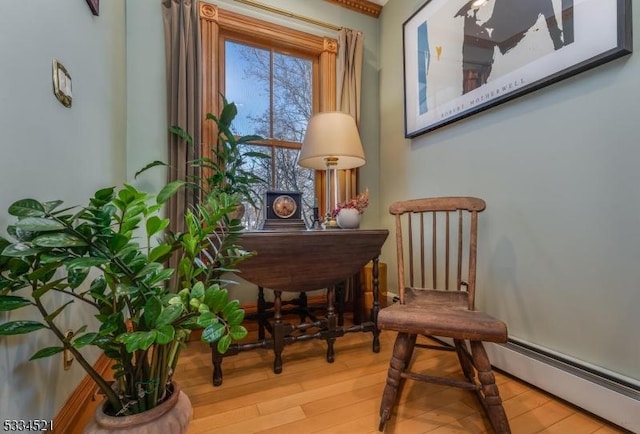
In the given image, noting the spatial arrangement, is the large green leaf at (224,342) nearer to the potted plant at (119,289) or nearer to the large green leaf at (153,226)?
the potted plant at (119,289)

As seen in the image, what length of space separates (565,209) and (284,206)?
1411 mm

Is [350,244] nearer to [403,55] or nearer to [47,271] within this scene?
[47,271]

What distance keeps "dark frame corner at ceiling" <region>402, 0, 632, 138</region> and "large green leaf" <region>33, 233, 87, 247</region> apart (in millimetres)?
1882

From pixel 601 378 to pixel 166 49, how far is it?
2.94 m

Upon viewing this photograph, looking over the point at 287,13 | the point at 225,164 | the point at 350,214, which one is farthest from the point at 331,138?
the point at 287,13

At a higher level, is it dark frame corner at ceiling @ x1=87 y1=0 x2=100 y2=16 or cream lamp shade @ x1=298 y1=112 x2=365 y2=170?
dark frame corner at ceiling @ x1=87 y1=0 x2=100 y2=16

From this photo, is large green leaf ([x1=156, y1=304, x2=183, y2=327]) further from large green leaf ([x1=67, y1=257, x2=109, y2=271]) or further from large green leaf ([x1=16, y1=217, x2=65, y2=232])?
large green leaf ([x1=16, y1=217, x2=65, y2=232])

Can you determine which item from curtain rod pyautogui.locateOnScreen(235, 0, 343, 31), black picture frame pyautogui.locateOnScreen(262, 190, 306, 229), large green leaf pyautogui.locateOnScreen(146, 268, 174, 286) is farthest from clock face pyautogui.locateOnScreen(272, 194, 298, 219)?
curtain rod pyautogui.locateOnScreen(235, 0, 343, 31)

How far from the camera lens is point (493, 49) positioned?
5.16 feet

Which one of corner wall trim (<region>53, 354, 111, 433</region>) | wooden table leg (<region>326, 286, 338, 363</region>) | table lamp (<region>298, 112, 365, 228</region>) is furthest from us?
table lamp (<region>298, 112, 365, 228</region>)

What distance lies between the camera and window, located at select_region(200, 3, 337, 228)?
7.25ft

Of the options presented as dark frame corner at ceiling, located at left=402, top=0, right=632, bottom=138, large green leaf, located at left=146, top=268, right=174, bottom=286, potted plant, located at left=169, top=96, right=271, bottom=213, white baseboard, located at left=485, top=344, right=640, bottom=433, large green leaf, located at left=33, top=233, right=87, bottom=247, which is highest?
dark frame corner at ceiling, located at left=402, top=0, right=632, bottom=138

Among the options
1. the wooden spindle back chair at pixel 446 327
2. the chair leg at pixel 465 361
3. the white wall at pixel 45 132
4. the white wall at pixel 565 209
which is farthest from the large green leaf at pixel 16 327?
the white wall at pixel 565 209

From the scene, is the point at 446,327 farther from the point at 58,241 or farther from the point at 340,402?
the point at 58,241
